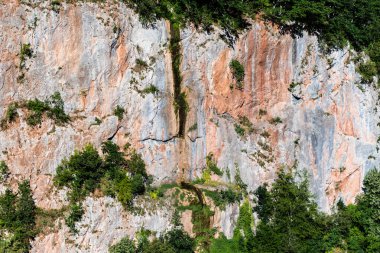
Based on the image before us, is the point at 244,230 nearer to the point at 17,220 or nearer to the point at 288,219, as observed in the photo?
the point at 288,219

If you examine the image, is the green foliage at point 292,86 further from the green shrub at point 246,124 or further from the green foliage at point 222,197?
the green foliage at point 222,197

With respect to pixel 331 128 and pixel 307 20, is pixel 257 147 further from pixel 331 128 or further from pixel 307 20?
pixel 307 20

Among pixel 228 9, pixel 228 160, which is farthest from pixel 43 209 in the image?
pixel 228 9

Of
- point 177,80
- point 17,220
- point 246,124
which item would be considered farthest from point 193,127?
point 17,220

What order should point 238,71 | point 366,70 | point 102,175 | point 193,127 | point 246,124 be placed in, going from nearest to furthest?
point 102,175
point 193,127
point 238,71
point 246,124
point 366,70

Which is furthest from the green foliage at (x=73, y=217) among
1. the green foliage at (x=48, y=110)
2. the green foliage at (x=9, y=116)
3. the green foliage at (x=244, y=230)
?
the green foliage at (x=244, y=230)

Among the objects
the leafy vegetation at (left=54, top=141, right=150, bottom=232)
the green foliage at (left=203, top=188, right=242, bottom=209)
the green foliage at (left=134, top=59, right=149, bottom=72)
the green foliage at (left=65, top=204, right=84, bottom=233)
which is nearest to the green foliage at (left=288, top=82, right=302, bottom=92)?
the green foliage at (left=203, top=188, right=242, bottom=209)
